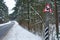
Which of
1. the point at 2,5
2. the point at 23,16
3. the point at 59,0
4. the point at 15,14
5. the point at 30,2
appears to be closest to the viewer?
the point at 59,0

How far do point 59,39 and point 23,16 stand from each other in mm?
19387

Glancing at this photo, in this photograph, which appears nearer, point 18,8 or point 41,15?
point 41,15

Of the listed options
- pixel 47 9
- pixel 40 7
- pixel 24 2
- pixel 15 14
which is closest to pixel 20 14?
pixel 15 14

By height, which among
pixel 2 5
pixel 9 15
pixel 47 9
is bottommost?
pixel 9 15

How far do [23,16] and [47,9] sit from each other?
79.0 feet

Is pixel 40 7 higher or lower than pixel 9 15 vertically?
higher

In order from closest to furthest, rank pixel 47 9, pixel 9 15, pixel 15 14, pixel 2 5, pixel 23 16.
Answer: pixel 47 9
pixel 2 5
pixel 23 16
pixel 15 14
pixel 9 15

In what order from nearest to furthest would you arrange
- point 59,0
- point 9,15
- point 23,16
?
point 59,0 < point 23,16 < point 9,15

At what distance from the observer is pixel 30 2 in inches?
1174

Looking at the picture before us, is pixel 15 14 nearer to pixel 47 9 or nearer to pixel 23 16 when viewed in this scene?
pixel 23 16

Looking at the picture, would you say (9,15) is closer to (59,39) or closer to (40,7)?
(40,7)

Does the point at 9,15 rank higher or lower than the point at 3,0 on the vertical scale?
lower

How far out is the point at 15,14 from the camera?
38.3 m

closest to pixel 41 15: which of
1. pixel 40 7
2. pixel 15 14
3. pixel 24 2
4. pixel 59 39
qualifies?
pixel 40 7
